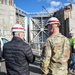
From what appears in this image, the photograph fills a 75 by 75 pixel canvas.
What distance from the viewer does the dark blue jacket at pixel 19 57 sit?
11.7ft

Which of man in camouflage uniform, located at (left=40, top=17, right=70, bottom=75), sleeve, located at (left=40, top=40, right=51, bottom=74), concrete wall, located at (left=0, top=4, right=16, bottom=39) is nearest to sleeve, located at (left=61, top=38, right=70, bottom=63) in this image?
man in camouflage uniform, located at (left=40, top=17, right=70, bottom=75)

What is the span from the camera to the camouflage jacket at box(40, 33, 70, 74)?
331 cm

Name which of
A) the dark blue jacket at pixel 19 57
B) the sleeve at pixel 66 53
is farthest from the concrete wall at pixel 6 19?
the sleeve at pixel 66 53

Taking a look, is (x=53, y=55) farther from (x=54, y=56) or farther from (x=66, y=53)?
(x=66, y=53)

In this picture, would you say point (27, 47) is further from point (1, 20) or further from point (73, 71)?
point (1, 20)

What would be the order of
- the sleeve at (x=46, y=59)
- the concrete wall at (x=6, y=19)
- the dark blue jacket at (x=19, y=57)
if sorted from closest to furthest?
1. the sleeve at (x=46, y=59)
2. the dark blue jacket at (x=19, y=57)
3. the concrete wall at (x=6, y=19)

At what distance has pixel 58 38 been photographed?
341 cm

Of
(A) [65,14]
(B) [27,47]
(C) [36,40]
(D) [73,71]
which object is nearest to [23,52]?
(B) [27,47]

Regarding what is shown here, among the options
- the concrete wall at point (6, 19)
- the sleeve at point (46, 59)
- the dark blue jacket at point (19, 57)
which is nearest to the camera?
the sleeve at point (46, 59)

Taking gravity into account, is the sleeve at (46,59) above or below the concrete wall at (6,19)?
below

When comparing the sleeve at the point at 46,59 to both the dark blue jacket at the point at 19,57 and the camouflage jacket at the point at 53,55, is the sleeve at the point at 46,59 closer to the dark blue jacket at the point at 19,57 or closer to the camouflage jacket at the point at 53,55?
the camouflage jacket at the point at 53,55

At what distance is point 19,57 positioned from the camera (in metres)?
3.58

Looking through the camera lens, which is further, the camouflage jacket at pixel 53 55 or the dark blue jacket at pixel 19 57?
the dark blue jacket at pixel 19 57

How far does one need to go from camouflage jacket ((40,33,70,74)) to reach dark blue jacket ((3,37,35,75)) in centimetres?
33
